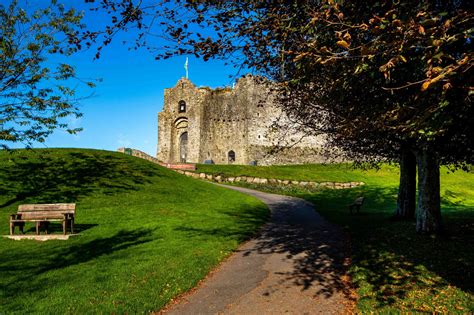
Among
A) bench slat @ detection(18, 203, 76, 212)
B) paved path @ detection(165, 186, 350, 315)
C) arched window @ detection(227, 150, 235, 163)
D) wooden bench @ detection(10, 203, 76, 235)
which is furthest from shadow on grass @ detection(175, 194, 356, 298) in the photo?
arched window @ detection(227, 150, 235, 163)

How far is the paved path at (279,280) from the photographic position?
7.38 meters

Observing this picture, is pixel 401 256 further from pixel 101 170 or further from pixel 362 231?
pixel 101 170

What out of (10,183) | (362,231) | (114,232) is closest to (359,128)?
(362,231)

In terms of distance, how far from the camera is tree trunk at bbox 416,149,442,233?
13547mm

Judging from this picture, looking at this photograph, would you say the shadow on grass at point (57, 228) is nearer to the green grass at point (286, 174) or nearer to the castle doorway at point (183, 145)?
the green grass at point (286, 174)

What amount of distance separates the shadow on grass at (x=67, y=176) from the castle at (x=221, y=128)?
27213 mm

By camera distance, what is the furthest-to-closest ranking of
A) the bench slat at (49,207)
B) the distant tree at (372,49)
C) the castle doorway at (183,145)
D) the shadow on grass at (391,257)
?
the castle doorway at (183,145)
the bench slat at (49,207)
the shadow on grass at (391,257)
the distant tree at (372,49)

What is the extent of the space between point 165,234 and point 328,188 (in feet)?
89.0

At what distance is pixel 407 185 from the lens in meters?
17.7

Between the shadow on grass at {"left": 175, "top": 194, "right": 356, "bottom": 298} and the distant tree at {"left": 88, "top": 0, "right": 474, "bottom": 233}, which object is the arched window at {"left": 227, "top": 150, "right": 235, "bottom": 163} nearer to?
the shadow on grass at {"left": 175, "top": 194, "right": 356, "bottom": 298}

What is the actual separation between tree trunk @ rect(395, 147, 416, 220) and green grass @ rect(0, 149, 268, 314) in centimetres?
777

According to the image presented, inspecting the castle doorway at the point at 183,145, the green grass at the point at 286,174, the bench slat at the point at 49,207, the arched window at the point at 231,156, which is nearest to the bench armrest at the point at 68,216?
the bench slat at the point at 49,207

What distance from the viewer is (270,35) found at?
785 centimetres

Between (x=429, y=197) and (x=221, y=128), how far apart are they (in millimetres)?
45139
